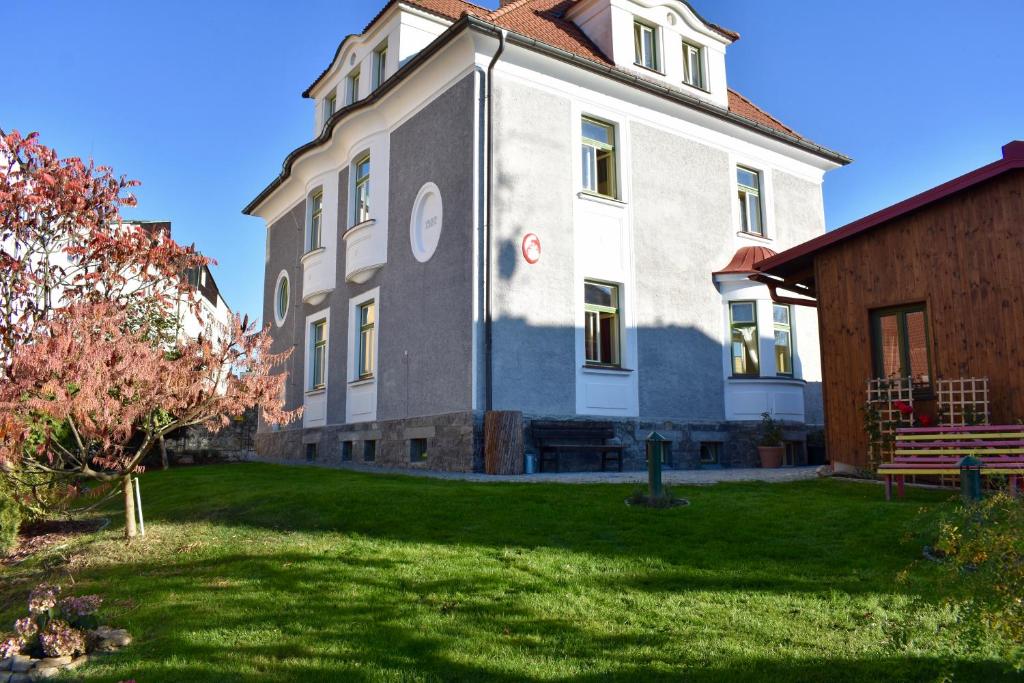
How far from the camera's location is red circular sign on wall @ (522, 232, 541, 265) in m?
14.2

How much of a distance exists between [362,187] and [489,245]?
18.6 feet

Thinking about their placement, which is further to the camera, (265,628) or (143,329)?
(143,329)

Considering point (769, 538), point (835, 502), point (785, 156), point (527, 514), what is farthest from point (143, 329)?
point (785, 156)

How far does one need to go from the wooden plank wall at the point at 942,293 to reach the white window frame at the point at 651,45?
6307 millimetres

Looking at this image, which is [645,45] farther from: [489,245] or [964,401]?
[964,401]

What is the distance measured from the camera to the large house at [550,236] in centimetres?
1417

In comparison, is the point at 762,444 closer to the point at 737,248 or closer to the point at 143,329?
the point at 737,248

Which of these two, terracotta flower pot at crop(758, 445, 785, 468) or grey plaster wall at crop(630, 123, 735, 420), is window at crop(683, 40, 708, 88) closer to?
grey plaster wall at crop(630, 123, 735, 420)

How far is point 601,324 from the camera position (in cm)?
1538

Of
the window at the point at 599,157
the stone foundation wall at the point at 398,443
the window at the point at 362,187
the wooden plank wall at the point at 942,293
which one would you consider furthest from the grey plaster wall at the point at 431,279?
the wooden plank wall at the point at 942,293

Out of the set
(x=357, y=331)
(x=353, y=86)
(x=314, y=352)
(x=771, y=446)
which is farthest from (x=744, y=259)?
(x=314, y=352)

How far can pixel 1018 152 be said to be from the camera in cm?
1098

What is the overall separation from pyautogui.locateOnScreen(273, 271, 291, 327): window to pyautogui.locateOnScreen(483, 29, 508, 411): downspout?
34.2 ft

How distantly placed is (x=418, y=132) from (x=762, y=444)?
9.18 m
